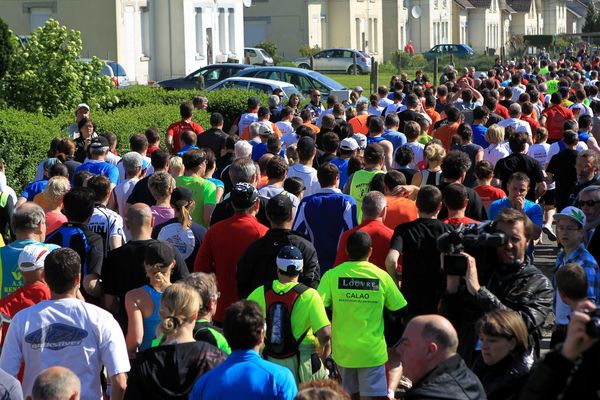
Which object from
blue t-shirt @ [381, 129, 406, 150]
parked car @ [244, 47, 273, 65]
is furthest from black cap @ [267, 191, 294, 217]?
parked car @ [244, 47, 273, 65]

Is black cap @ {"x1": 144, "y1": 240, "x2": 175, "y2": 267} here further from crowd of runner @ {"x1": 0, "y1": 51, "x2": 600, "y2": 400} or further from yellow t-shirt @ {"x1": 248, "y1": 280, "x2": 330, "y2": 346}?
yellow t-shirt @ {"x1": 248, "y1": 280, "x2": 330, "y2": 346}

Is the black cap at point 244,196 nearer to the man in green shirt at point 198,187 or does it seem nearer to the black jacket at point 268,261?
the black jacket at point 268,261

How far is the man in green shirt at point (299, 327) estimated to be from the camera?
23.9ft

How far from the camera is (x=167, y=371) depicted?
19.5 feet

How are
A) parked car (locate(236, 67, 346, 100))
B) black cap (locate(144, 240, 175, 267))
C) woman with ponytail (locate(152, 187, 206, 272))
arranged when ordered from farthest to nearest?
parked car (locate(236, 67, 346, 100)) < woman with ponytail (locate(152, 187, 206, 272)) < black cap (locate(144, 240, 175, 267))

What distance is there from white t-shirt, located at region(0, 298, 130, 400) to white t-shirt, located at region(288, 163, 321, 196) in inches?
189

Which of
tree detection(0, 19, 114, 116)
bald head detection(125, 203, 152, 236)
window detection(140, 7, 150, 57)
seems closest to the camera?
bald head detection(125, 203, 152, 236)

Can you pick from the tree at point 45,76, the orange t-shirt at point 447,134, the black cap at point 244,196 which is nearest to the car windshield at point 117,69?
the tree at point 45,76

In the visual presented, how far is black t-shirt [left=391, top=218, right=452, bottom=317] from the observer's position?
8523 millimetres

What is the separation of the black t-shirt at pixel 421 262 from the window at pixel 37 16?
39833mm

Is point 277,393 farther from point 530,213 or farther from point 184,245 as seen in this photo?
point 530,213

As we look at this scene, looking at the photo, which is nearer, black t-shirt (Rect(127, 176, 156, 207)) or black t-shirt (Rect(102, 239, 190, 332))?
black t-shirt (Rect(102, 239, 190, 332))

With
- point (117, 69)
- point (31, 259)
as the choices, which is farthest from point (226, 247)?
point (117, 69)

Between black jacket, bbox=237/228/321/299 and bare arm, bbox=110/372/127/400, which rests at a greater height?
black jacket, bbox=237/228/321/299
